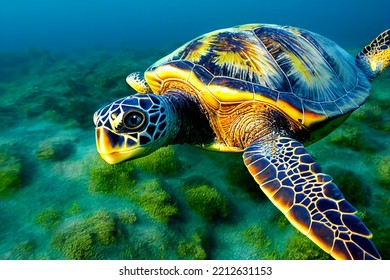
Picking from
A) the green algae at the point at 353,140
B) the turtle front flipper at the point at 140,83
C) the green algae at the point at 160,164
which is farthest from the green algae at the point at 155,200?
the green algae at the point at 353,140

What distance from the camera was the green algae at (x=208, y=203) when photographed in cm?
258

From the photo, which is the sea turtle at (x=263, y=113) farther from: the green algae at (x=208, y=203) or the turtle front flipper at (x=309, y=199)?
the green algae at (x=208, y=203)

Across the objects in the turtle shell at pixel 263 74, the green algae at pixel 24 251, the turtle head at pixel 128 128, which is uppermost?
the turtle shell at pixel 263 74

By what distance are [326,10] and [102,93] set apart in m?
100

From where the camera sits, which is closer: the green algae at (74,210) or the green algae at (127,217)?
the green algae at (127,217)

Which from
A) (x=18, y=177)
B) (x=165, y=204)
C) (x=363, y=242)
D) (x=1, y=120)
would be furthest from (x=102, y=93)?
(x=363, y=242)

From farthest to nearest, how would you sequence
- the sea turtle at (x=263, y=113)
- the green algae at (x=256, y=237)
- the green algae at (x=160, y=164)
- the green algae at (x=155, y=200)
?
the green algae at (x=160, y=164) → the green algae at (x=155, y=200) → the green algae at (x=256, y=237) → the sea turtle at (x=263, y=113)

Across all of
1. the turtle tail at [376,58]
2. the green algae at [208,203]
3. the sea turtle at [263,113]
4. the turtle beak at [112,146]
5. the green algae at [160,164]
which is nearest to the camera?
the sea turtle at [263,113]

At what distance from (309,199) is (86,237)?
1.68 m

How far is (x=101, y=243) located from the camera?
209cm

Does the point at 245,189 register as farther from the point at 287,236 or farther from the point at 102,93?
the point at 102,93

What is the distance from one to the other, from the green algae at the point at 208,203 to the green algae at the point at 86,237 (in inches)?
30.7

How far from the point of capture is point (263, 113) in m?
2.47

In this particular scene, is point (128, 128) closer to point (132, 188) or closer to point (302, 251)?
point (132, 188)
